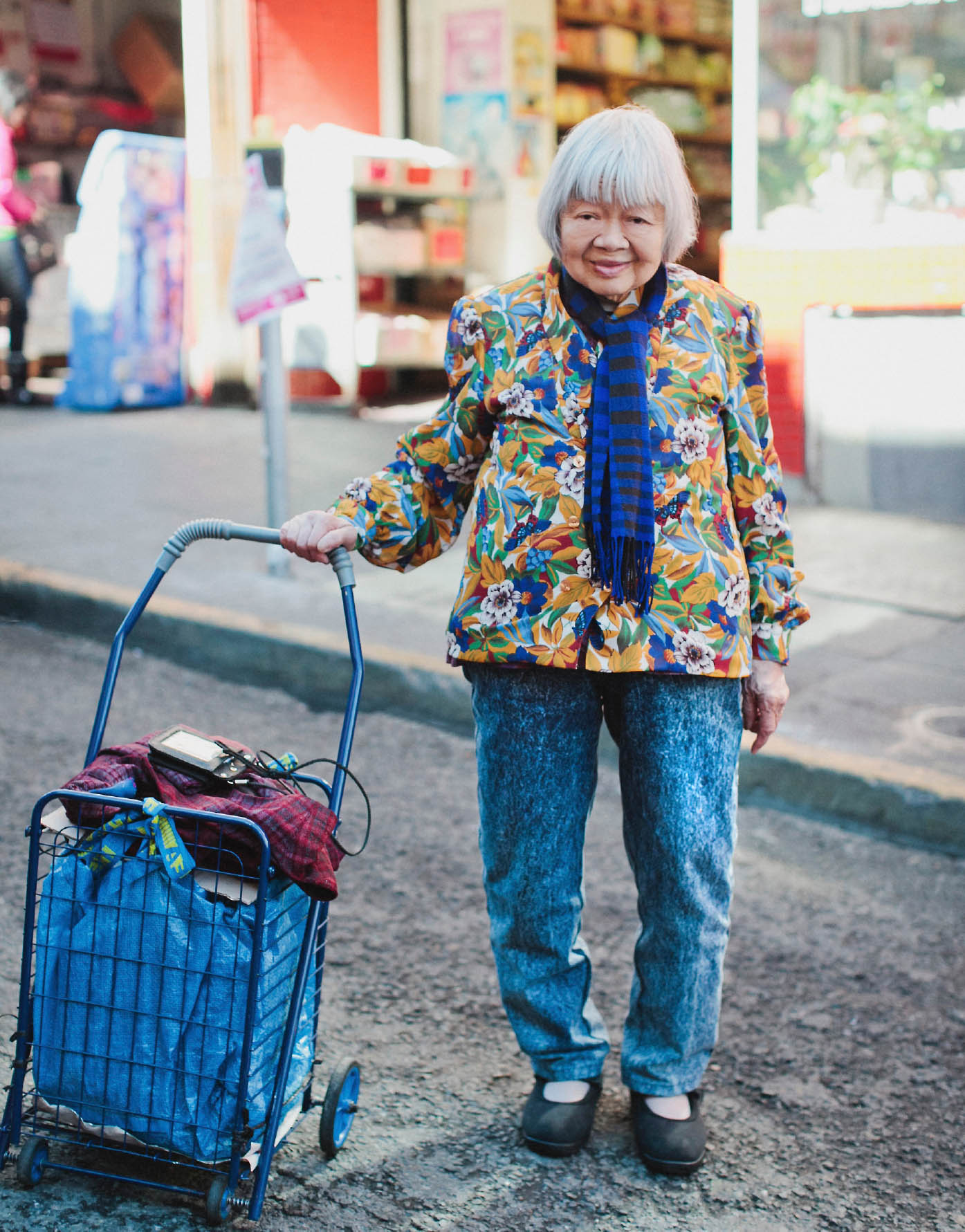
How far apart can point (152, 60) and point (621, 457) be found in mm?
15398

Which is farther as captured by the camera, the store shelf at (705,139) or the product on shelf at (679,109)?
the store shelf at (705,139)

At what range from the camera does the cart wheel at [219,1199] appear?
90.6 inches

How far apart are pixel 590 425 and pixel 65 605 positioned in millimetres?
4370

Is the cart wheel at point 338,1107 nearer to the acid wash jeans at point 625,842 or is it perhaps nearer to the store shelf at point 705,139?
the acid wash jeans at point 625,842

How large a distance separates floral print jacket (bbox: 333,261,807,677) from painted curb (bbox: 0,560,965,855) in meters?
1.91

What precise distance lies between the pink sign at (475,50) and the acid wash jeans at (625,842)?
9740 mm

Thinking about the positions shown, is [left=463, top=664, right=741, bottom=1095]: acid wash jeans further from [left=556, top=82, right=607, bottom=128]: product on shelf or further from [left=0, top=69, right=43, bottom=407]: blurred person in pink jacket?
[left=556, top=82, right=607, bottom=128]: product on shelf

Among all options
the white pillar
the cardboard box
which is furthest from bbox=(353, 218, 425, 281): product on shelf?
the cardboard box

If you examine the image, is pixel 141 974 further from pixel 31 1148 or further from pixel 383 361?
pixel 383 361

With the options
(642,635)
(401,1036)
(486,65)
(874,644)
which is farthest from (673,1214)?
(486,65)

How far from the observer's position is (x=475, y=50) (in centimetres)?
1134

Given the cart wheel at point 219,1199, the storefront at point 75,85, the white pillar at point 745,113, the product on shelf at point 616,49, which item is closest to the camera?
the cart wheel at point 219,1199

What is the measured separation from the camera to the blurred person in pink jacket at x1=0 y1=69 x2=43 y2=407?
10.4 m

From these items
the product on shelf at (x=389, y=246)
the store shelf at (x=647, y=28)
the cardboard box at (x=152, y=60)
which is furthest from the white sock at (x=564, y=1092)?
the cardboard box at (x=152, y=60)
